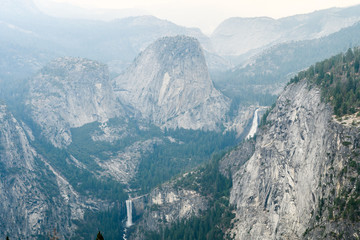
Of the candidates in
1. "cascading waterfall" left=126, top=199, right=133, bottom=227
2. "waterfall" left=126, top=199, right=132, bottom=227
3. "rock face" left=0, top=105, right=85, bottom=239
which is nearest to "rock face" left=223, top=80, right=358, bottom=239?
"cascading waterfall" left=126, top=199, right=133, bottom=227

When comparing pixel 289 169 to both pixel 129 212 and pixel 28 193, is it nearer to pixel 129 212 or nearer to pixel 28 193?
pixel 129 212

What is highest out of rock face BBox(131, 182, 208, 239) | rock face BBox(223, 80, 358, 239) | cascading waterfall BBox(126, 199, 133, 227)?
rock face BBox(223, 80, 358, 239)

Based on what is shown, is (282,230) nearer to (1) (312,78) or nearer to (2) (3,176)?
(1) (312,78)

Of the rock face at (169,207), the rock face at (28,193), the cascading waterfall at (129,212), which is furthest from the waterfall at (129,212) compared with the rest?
the rock face at (28,193)

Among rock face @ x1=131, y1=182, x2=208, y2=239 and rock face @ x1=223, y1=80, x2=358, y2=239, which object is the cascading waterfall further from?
rock face @ x1=223, y1=80, x2=358, y2=239

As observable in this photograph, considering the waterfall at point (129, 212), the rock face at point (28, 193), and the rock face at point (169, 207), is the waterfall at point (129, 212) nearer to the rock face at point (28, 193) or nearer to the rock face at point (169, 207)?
the rock face at point (169, 207)

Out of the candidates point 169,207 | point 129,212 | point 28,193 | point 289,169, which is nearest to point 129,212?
point 129,212

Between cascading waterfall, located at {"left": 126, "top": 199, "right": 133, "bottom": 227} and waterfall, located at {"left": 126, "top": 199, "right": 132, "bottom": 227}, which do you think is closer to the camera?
cascading waterfall, located at {"left": 126, "top": 199, "right": 133, "bottom": 227}
